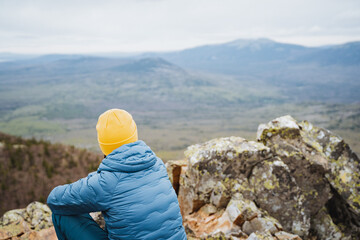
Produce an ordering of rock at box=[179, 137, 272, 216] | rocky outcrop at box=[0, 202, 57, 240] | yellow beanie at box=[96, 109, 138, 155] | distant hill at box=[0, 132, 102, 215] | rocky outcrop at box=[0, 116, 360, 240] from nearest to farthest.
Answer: yellow beanie at box=[96, 109, 138, 155] → rocky outcrop at box=[0, 202, 57, 240] → rocky outcrop at box=[0, 116, 360, 240] → rock at box=[179, 137, 272, 216] → distant hill at box=[0, 132, 102, 215]

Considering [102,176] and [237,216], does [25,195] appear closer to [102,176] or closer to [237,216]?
[237,216]

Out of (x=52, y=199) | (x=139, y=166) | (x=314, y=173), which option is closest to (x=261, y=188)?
(x=314, y=173)

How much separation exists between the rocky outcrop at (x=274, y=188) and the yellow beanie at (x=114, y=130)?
401 centimetres

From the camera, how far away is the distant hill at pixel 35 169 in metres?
14.3

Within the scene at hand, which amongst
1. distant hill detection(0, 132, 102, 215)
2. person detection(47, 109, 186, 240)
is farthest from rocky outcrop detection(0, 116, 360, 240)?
distant hill detection(0, 132, 102, 215)

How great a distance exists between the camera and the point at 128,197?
320cm

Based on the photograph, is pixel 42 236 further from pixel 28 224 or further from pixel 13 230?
pixel 28 224

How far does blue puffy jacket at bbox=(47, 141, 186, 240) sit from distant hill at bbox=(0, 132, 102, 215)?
12.1 metres

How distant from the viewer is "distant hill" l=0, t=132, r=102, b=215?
46.9 feet

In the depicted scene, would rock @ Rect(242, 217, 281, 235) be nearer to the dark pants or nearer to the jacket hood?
the dark pants

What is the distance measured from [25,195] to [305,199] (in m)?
13.9

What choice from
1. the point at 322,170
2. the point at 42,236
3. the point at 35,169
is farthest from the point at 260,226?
the point at 35,169

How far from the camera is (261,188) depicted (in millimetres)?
7188

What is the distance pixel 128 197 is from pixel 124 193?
7 cm
